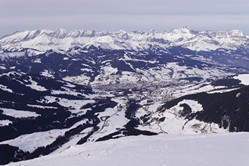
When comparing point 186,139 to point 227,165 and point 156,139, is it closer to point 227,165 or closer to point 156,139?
point 156,139

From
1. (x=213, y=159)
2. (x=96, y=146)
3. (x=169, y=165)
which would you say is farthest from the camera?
(x=96, y=146)

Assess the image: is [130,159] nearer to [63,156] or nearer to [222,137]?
[63,156]

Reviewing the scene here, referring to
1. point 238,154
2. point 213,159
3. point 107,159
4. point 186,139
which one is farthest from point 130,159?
point 186,139

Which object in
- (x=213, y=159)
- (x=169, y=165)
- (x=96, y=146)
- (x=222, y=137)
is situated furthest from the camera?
(x=222, y=137)

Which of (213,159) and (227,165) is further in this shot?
(213,159)

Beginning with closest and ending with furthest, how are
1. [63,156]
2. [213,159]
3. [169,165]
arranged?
[169,165]
[213,159]
[63,156]

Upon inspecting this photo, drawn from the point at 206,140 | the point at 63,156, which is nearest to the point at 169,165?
the point at 63,156
